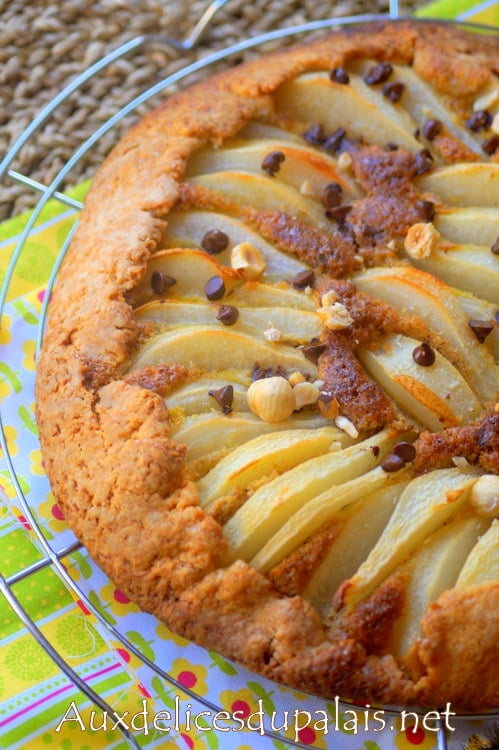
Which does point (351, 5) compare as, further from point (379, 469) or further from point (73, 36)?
point (379, 469)

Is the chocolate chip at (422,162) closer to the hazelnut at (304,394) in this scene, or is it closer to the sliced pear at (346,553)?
the hazelnut at (304,394)

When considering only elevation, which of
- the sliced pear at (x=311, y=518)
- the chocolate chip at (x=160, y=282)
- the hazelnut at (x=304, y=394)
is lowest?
the sliced pear at (x=311, y=518)

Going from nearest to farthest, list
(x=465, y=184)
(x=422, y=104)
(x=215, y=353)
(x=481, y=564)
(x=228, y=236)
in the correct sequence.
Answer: (x=481, y=564), (x=215, y=353), (x=228, y=236), (x=465, y=184), (x=422, y=104)

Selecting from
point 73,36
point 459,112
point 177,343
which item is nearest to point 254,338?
point 177,343

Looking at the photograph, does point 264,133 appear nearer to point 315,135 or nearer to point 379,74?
point 315,135

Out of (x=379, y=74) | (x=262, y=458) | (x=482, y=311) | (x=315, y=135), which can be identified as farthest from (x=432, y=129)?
(x=262, y=458)

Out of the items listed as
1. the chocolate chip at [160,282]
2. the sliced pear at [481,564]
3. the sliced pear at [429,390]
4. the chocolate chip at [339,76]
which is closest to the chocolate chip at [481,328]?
the sliced pear at [429,390]
